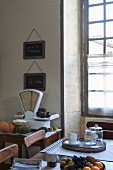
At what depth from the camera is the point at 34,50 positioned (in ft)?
10.3

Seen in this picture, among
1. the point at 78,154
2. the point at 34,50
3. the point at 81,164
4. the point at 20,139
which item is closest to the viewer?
the point at 81,164

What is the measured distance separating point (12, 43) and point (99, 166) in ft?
7.20

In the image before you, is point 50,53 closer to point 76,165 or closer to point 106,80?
point 106,80

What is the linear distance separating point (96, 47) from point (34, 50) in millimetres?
789

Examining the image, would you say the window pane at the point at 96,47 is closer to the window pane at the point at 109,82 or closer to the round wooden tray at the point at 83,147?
the window pane at the point at 109,82

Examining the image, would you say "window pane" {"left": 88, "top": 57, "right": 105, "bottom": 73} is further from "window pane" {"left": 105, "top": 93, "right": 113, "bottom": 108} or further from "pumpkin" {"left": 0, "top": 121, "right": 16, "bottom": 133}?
"pumpkin" {"left": 0, "top": 121, "right": 16, "bottom": 133}

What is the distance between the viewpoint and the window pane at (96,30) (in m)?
3.27

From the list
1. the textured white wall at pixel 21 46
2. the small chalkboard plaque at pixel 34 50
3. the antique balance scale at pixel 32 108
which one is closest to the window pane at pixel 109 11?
the textured white wall at pixel 21 46

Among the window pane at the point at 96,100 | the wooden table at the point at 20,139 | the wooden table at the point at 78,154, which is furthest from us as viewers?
the window pane at the point at 96,100

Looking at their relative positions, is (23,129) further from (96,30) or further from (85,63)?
(96,30)

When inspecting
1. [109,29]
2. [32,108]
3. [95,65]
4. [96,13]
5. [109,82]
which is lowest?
[32,108]

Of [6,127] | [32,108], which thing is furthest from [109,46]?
[6,127]

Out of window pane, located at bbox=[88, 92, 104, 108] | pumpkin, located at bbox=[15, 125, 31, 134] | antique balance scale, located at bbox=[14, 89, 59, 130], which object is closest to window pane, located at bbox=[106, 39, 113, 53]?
window pane, located at bbox=[88, 92, 104, 108]

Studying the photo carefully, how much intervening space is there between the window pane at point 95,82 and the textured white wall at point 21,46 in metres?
0.47
